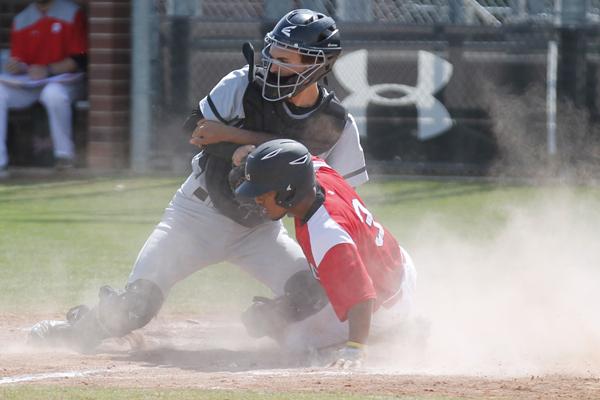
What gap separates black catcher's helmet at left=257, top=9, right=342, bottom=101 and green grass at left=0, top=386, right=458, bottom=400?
1.60m

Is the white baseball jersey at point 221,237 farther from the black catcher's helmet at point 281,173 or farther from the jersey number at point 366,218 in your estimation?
the black catcher's helmet at point 281,173

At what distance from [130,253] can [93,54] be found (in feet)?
15.1

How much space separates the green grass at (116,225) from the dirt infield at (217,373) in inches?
35.6

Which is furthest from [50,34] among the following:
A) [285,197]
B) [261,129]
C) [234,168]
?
[285,197]

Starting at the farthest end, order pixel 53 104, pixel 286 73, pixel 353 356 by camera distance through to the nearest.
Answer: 1. pixel 53 104
2. pixel 286 73
3. pixel 353 356

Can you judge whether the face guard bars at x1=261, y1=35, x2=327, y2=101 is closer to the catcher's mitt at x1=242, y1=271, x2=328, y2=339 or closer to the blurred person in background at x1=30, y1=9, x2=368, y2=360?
the blurred person in background at x1=30, y1=9, x2=368, y2=360

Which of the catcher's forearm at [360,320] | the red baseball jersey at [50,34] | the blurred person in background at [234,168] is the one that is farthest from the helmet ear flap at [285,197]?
the red baseball jersey at [50,34]

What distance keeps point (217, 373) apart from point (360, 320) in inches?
26.9

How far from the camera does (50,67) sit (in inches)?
493

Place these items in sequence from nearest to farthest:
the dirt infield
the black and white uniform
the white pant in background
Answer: the dirt infield, the black and white uniform, the white pant in background

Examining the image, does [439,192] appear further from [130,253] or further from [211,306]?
[211,306]

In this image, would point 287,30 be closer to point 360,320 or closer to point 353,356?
point 360,320

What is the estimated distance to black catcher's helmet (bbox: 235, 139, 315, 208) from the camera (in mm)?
4816

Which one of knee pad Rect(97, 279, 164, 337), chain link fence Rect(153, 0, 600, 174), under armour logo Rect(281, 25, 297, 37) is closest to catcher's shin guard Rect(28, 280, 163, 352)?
knee pad Rect(97, 279, 164, 337)
